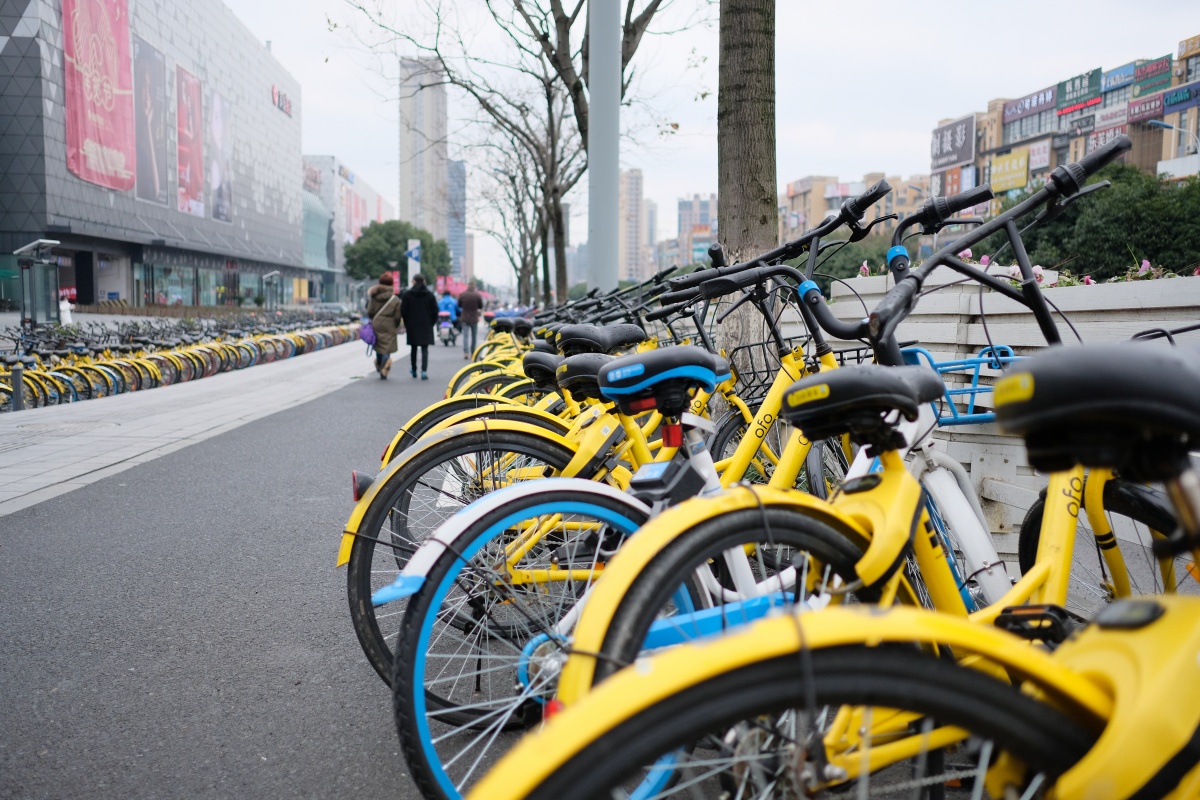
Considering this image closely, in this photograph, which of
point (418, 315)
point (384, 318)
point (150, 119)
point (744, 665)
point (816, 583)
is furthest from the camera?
point (150, 119)

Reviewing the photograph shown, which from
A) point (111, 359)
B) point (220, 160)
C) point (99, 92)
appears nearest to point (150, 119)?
point (99, 92)

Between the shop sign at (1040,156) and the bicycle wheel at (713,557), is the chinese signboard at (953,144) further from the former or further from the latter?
the bicycle wheel at (713,557)

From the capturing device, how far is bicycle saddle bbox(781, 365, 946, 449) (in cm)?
167

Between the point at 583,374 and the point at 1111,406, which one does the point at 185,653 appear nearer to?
the point at 583,374

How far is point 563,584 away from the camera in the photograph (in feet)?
8.62

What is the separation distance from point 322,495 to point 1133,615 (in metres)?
5.67

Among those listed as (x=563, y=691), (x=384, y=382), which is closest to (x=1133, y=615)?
(x=563, y=691)

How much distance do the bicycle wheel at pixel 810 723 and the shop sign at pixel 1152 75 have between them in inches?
2884

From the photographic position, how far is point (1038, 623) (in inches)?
73.4

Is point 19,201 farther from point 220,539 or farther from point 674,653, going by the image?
point 674,653

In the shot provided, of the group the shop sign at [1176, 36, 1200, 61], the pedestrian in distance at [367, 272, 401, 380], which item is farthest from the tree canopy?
the pedestrian in distance at [367, 272, 401, 380]

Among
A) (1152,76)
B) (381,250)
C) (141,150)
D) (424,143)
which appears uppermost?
(1152,76)

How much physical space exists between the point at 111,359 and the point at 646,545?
48.9ft

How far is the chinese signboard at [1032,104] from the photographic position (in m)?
76.0
